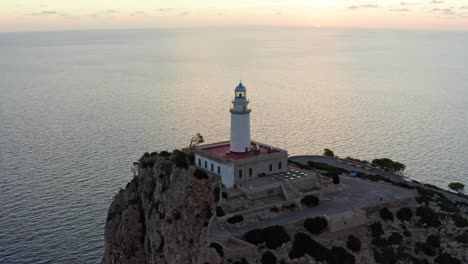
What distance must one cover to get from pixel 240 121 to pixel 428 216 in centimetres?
1907

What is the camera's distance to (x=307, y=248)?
3700 centimetres

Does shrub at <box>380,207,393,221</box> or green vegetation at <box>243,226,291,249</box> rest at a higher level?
green vegetation at <box>243,226,291,249</box>

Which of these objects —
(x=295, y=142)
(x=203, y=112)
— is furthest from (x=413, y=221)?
(x=203, y=112)

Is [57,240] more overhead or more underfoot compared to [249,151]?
more underfoot

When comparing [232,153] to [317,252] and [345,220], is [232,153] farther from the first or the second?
[317,252]

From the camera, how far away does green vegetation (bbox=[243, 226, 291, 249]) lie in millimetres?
36812

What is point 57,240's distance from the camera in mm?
57312

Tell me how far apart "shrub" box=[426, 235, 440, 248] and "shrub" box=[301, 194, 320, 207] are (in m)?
9.43

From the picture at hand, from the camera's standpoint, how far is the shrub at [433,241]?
4084cm

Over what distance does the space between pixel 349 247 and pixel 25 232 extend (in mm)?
38654

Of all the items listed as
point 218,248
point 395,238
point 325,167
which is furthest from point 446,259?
point 325,167

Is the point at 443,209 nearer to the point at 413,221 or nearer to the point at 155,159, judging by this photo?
the point at 413,221

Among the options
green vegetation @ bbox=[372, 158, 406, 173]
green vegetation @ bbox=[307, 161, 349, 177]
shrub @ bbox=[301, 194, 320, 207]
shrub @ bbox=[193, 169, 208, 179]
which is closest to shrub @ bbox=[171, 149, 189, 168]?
shrub @ bbox=[193, 169, 208, 179]

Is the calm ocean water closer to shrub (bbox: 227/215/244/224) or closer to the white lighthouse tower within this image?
the white lighthouse tower
